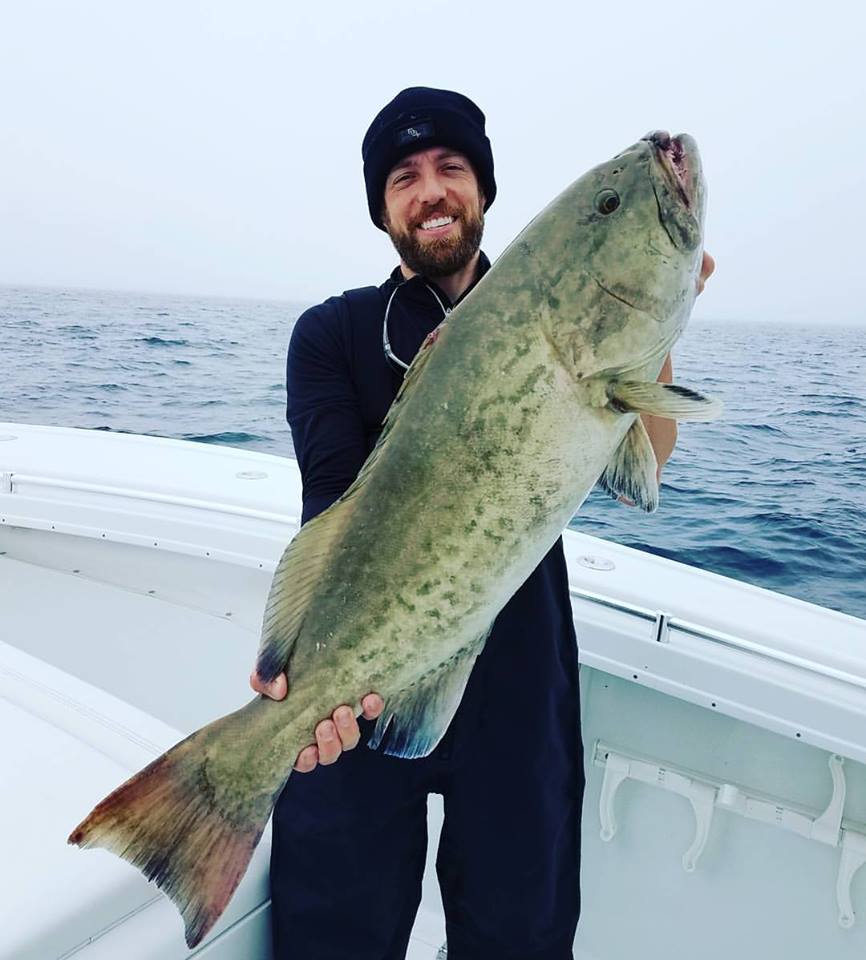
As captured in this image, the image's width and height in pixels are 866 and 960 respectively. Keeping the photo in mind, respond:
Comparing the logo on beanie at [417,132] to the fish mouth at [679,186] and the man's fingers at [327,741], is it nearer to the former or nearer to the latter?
the fish mouth at [679,186]

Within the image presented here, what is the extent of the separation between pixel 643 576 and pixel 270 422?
819cm

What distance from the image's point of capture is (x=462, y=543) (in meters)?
1.58

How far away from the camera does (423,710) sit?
5.65ft

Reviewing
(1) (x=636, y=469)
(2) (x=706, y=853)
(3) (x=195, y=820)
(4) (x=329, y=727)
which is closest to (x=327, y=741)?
(4) (x=329, y=727)

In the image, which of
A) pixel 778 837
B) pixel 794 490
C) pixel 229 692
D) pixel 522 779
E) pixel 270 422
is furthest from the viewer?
pixel 270 422

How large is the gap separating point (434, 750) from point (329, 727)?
0.48 m

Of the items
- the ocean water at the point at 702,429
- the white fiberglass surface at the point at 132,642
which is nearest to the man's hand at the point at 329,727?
the white fiberglass surface at the point at 132,642

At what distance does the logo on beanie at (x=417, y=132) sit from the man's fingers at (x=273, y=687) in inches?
59.6

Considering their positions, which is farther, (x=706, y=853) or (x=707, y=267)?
(x=706, y=853)

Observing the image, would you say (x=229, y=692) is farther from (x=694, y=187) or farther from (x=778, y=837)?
(x=694, y=187)

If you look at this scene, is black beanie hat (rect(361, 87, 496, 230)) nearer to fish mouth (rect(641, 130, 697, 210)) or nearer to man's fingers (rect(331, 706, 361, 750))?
fish mouth (rect(641, 130, 697, 210))

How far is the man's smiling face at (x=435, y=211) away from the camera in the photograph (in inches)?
87.8

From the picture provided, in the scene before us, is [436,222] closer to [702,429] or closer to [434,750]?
[434,750]

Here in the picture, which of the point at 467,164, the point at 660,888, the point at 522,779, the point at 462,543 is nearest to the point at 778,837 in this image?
the point at 660,888
